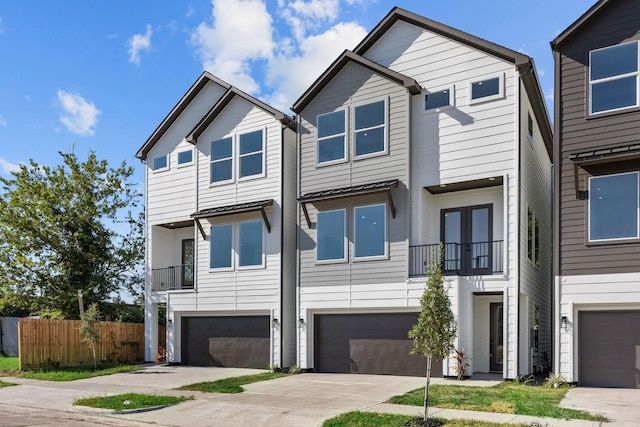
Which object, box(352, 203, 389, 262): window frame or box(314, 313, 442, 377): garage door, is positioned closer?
box(314, 313, 442, 377): garage door

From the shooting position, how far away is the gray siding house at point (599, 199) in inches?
571

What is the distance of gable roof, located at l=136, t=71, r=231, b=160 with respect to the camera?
23.5 m

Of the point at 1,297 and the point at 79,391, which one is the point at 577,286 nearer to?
the point at 79,391

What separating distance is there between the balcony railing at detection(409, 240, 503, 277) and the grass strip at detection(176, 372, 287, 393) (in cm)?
559

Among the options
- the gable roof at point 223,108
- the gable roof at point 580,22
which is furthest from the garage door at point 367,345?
the gable roof at point 580,22

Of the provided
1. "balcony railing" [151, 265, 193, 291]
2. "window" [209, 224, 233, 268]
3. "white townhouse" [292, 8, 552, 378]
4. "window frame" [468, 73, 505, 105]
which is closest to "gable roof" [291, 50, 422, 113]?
"white townhouse" [292, 8, 552, 378]

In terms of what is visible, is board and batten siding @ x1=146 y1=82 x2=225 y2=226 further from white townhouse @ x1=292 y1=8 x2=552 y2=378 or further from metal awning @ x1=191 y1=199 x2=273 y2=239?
white townhouse @ x1=292 y1=8 x2=552 y2=378

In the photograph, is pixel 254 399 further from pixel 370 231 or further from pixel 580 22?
pixel 580 22

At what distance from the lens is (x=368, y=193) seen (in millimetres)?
18203

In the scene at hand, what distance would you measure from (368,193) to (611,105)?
7064mm

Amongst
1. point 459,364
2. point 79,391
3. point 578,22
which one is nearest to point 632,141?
point 578,22

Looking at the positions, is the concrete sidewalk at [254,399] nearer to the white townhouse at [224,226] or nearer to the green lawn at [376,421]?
the green lawn at [376,421]

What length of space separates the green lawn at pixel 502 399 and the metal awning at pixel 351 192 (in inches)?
232

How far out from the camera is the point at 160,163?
24797 millimetres
